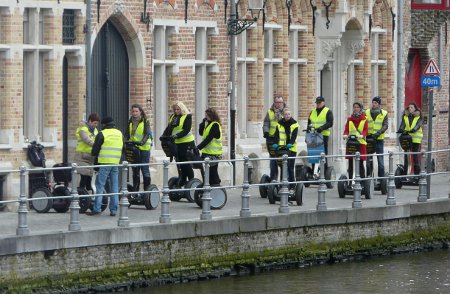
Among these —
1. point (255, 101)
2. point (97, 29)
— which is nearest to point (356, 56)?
point (255, 101)

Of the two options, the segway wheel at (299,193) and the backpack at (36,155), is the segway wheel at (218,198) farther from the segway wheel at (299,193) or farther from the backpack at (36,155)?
the backpack at (36,155)

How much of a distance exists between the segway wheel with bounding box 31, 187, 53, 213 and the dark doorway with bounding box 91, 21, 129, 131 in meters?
7.90

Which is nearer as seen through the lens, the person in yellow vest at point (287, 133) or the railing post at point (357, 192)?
the railing post at point (357, 192)

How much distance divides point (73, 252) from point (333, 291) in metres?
3.90

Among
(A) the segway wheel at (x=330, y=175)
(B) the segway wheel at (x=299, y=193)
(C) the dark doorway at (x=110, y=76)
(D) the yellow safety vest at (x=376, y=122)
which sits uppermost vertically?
(C) the dark doorway at (x=110, y=76)

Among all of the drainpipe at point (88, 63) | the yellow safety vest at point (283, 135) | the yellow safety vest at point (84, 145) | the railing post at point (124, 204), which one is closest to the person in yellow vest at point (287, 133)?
the yellow safety vest at point (283, 135)

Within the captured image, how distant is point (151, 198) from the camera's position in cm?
2797

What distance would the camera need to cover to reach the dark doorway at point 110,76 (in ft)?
111

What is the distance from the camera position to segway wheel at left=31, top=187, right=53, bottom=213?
25562 mm

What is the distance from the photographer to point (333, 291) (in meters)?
27.5

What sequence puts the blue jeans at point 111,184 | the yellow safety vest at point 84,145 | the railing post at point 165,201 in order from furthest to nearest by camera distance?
1. the yellow safety vest at point 84,145
2. the railing post at point 165,201
3. the blue jeans at point 111,184

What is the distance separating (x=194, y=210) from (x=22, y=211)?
4.09 m

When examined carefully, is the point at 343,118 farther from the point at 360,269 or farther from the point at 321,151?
the point at 360,269

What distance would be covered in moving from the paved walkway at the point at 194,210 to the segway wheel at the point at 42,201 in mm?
78
